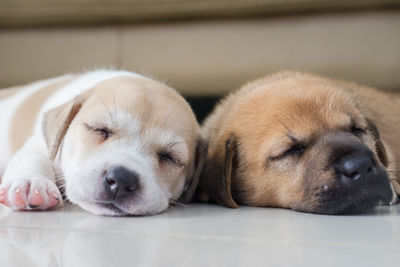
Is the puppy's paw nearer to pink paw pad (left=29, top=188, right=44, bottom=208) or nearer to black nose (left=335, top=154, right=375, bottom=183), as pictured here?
pink paw pad (left=29, top=188, right=44, bottom=208)

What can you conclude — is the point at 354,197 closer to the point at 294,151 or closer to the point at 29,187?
the point at 294,151

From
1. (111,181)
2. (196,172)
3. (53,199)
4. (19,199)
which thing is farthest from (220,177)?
(19,199)

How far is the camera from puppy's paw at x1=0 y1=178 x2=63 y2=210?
2139 mm

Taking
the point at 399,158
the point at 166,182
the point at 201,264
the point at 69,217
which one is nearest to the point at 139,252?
the point at 201,264

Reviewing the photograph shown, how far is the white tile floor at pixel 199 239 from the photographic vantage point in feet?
4.61

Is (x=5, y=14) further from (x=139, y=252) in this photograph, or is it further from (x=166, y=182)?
(x=139, y=252)

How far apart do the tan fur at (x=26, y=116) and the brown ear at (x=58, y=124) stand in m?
0.42

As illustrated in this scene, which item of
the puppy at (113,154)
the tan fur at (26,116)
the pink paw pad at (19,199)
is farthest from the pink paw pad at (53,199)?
the tan fur at (26,116)

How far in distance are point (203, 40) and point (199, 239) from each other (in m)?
3.18

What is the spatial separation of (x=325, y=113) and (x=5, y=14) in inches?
136

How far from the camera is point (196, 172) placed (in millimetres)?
2580

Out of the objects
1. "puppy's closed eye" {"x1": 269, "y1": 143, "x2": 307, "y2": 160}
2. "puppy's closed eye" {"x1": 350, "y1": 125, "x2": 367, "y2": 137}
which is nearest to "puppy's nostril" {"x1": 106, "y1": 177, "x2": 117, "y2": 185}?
"puppy's closed eye" {"x1": 269, "y1": 143, "x2": 307, "y2": 160}

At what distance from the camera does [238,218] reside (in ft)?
6.97

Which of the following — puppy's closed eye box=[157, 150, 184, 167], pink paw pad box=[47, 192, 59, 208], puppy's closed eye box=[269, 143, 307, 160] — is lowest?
pink paw pad box=[47, 192, 59, 208]
